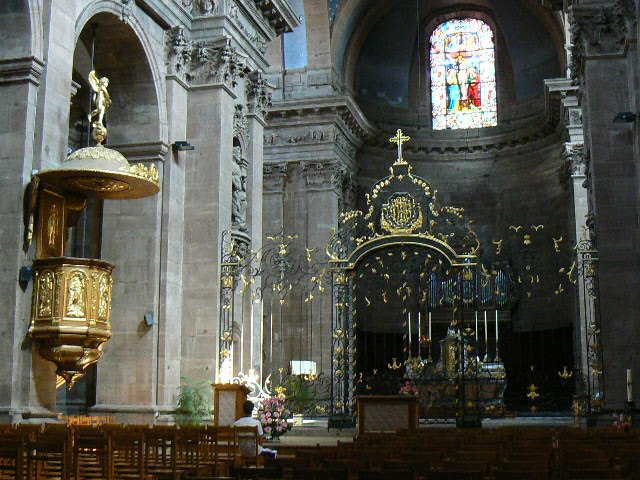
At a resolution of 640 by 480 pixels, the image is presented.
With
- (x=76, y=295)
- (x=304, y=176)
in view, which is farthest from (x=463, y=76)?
(x=76, y=295)

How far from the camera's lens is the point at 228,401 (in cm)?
1736

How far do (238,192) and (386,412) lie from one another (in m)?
6.41

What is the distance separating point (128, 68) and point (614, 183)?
995cm

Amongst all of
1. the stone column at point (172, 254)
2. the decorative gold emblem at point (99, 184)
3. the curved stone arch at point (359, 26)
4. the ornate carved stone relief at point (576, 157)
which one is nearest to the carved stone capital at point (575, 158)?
the ornate carved stone relief at point (576, 157)

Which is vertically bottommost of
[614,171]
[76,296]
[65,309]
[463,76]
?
[65,309]

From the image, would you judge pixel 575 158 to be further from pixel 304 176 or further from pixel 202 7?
pixel 202 7

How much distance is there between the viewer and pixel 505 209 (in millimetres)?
34469

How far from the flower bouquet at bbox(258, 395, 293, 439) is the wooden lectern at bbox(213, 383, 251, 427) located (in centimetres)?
43

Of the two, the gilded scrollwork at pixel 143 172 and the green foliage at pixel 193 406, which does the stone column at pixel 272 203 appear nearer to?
the green foliage at pixel 193 406

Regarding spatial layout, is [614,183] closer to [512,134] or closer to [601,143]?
[601,143]

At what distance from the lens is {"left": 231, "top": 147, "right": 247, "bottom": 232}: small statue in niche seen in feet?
69.2

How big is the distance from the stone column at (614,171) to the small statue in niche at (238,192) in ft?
25.2

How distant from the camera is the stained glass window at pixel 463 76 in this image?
36125mm

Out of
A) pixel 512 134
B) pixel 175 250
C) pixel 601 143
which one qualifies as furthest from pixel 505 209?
pixel 175 250
